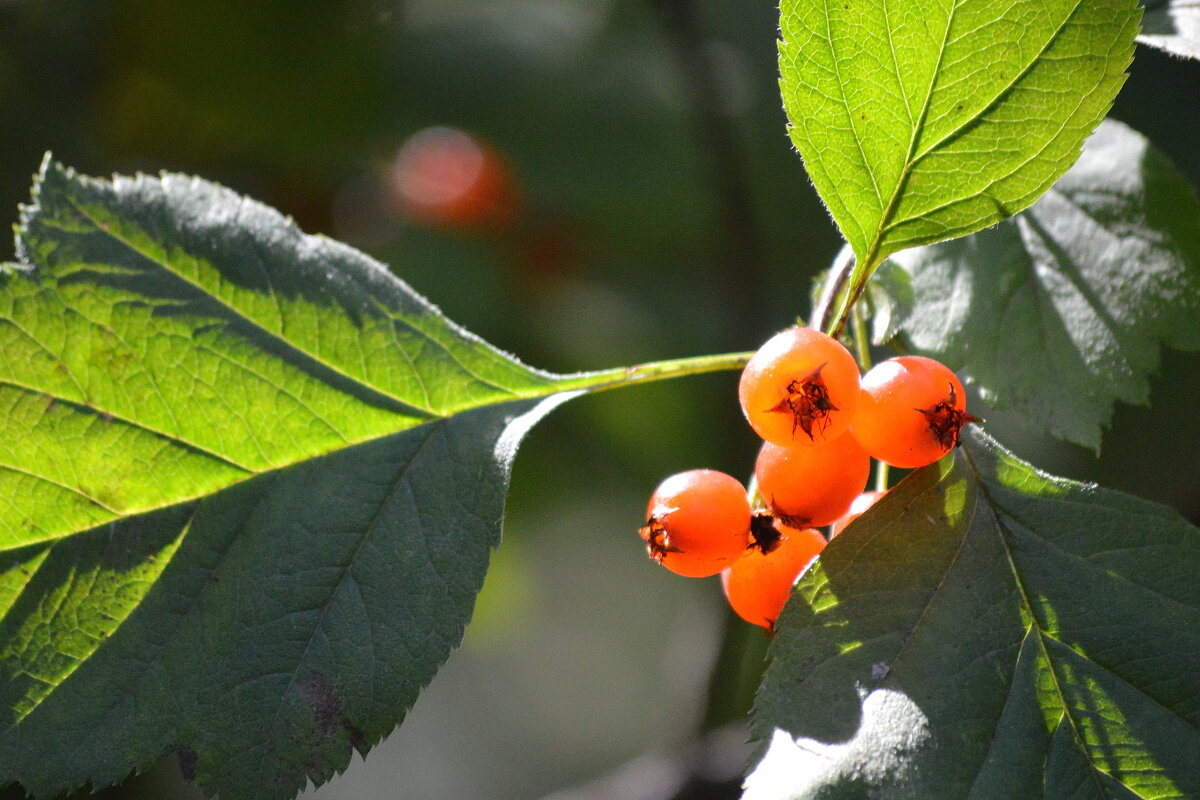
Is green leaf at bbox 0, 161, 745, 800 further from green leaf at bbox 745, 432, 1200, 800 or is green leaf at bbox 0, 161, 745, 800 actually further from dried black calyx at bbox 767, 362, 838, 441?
green leaf at bbox 745, 432, 1200, 800

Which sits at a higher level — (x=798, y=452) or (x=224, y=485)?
(x=224, y=485)

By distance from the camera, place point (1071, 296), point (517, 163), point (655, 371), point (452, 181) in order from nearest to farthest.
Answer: point (655, 371)
point (1071, 296)
point (452, 181)
point (517, 163)

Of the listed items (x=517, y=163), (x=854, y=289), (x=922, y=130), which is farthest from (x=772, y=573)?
(x=517, y=163)

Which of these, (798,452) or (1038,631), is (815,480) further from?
(1038,631)

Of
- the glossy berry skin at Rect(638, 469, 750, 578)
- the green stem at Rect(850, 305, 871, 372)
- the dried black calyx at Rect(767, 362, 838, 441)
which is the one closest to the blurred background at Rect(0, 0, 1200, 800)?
the green stem at Rect(850, 305, 871, 372)

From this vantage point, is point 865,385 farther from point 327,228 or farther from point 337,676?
point 327,228
